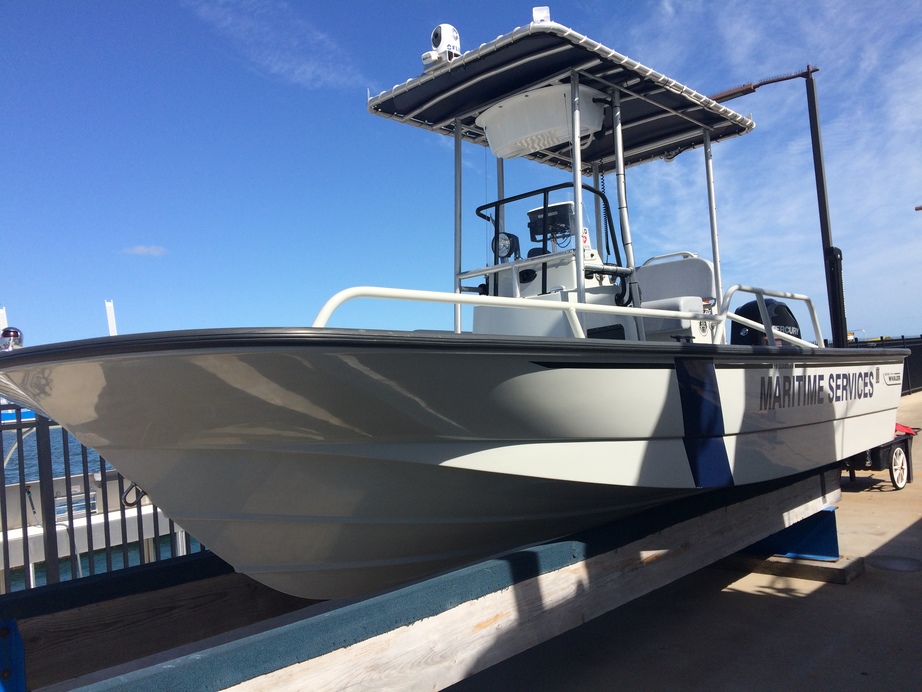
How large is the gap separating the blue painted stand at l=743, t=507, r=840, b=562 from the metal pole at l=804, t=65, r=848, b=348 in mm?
3856

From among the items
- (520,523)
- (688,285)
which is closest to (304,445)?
(520,523)

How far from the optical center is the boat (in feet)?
6.66

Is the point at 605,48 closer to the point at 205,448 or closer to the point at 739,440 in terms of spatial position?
the point at 739,440

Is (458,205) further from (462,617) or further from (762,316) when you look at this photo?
(462,617)

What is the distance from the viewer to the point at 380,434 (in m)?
2.25

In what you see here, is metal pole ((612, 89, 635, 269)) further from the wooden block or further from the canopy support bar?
the wooden block

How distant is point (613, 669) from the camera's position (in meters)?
3.08

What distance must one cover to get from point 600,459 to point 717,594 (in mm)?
1913

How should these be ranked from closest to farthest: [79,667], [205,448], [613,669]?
[205,448] < [79,667] < [613,669]

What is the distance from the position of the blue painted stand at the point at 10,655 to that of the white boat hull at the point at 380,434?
61cm

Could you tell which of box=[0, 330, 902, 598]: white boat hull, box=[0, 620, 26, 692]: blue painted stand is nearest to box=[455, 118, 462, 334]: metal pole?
box=[0, 330, 902, 598]: white boat hull

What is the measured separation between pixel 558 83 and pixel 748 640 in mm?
3099

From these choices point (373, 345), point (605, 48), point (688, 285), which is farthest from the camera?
point (688, 285)

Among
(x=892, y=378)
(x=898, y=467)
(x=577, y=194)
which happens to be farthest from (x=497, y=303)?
(x=898, y=467)
